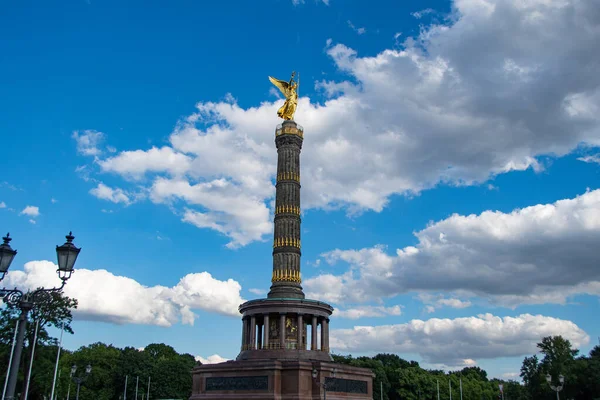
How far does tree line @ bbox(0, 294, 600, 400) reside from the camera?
146 ft

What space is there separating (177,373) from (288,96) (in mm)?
45187

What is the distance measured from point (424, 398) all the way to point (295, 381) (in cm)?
4735

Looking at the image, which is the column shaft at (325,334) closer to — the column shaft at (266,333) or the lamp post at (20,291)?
the column shaft at (266,333)

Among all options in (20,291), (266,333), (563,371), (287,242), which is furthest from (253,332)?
(563,371)

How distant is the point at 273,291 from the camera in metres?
41.0

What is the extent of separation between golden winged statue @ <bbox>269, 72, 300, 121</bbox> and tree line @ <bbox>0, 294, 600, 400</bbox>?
24.5 metres

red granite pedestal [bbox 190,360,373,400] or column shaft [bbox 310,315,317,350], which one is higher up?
column shaft [bbox 310,315,317,350]

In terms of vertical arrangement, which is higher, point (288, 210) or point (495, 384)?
point (288, 210)

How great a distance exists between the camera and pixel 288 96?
157ft

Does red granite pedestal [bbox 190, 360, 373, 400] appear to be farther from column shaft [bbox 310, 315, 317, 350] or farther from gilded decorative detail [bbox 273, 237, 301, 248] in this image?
gilded decorative detail [bbox 273, 237, 301, 248]

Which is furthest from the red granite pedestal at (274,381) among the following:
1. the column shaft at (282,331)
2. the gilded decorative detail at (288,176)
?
the gilded decorative detail at (288,176)

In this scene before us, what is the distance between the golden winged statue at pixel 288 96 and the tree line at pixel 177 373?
24.5 metres

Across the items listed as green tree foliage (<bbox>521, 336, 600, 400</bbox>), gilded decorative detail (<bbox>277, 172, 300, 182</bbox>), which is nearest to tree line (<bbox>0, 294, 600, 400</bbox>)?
green tree foliage (<bbox>521, 336, 600, 400</bbox>)

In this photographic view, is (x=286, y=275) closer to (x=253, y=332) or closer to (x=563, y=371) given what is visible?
(x=253, y=332)
